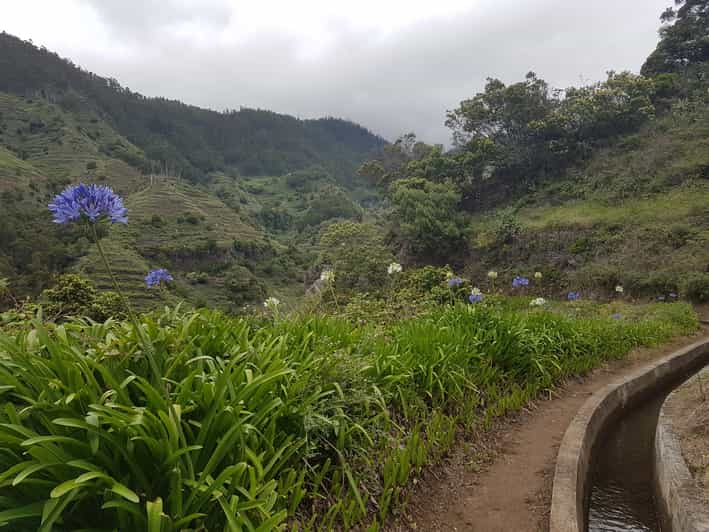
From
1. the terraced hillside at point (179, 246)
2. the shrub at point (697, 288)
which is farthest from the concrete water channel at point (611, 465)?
the terraced hillside at point (179, 246)

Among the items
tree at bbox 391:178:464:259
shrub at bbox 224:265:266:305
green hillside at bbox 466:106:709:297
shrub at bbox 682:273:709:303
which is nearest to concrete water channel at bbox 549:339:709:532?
shrub at bbox 682:273:709:303

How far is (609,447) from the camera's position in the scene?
4.55m

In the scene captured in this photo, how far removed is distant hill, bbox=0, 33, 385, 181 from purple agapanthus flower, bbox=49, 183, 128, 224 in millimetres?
81819

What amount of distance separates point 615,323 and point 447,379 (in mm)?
6178

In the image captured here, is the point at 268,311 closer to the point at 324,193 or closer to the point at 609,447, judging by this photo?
the point at 609,447

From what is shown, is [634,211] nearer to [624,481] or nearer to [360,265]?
[360,265]

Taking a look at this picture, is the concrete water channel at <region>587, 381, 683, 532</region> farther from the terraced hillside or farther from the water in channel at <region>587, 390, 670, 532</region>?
the terraced hillside

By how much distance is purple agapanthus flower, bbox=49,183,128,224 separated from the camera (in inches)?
69.1

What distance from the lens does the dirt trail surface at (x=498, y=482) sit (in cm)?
288

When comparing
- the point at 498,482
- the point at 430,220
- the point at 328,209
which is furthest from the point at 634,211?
the point at 328,209

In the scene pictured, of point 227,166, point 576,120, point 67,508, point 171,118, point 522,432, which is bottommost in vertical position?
point 522,432

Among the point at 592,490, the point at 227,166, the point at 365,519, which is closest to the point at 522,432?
the point at 592,490

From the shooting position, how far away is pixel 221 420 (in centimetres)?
208

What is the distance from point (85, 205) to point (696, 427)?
4.72 meters
